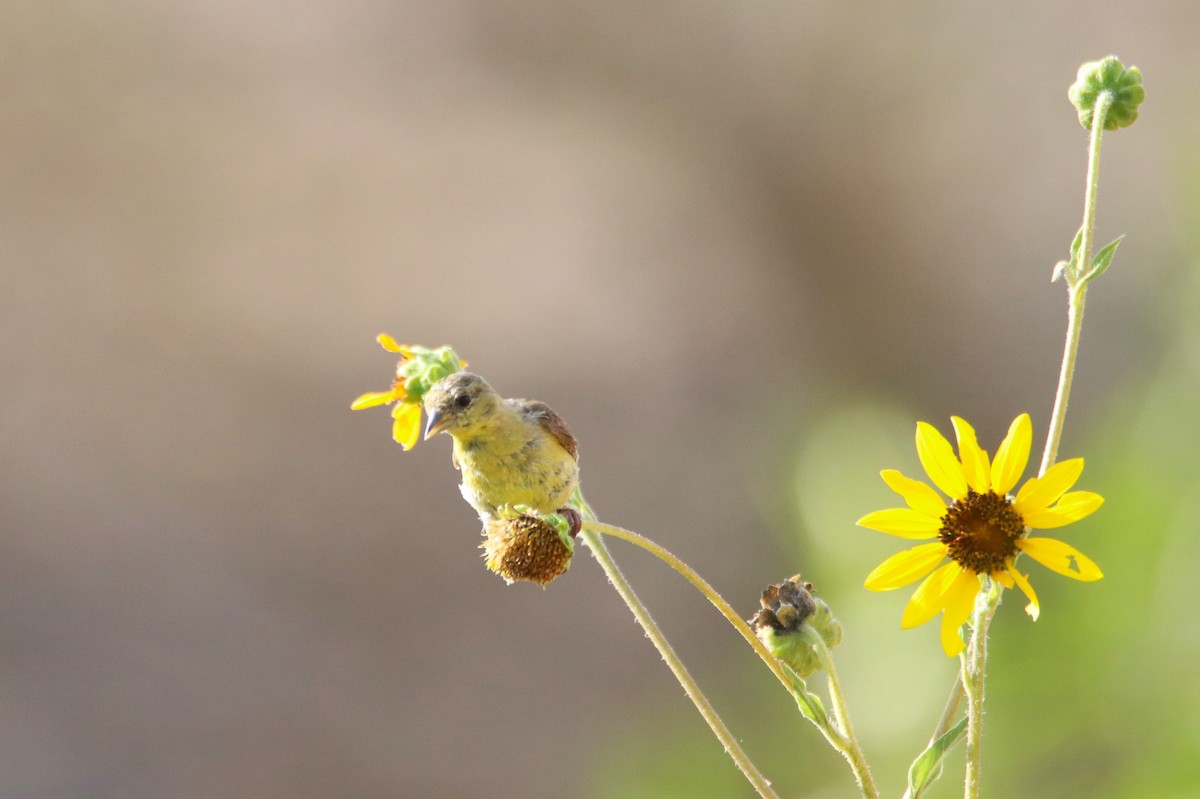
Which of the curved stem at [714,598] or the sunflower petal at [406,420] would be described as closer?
the curved stem at [714,598]

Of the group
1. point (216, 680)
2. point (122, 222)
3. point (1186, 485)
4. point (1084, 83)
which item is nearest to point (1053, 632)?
point (1186, 485)

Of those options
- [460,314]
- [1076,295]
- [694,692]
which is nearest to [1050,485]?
[1076,295]

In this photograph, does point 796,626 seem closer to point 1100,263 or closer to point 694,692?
point 694,692

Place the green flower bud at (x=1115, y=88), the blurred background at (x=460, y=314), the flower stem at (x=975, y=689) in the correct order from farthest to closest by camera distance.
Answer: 1. the blurred background at (x=460, y=314)
2. the green flower bud at (x=1115, y=88)
3. the flower stem at (x=975, y=689)

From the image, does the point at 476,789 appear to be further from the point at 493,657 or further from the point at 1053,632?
the point at 1053,632

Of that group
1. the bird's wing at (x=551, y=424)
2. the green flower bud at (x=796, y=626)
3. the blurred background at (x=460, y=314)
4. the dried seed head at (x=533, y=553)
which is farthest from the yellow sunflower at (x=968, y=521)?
the blurred background at (x=460, y=314)

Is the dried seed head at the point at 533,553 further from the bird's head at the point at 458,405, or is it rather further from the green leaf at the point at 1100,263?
the green leaf at the point at 1100,263

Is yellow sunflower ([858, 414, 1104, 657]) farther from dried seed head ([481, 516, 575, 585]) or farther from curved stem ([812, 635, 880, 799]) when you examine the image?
dried seed head ([481, 516, 575, 585])

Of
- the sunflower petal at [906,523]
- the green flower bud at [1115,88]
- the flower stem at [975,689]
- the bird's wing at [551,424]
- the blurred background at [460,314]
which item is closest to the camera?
the flower stem at [975,689]
